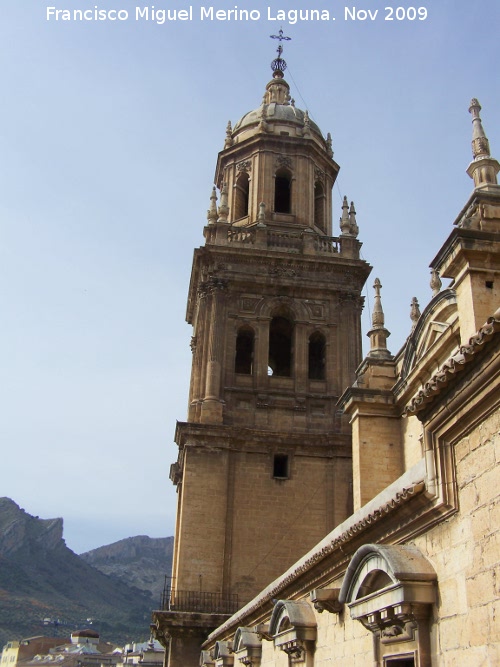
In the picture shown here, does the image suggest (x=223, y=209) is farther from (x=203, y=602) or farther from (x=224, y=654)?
(x=224, y=654)

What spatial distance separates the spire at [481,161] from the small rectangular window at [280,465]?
1474cm

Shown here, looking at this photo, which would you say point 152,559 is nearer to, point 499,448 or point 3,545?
point 3,545

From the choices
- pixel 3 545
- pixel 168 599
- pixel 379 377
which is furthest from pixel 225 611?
pixel 3 545

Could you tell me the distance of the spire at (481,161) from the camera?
1108cm

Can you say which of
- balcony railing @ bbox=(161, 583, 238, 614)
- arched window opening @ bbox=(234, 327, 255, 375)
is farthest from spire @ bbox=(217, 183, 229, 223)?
balcony railing @ bbox=(161, 583, 238, 614)

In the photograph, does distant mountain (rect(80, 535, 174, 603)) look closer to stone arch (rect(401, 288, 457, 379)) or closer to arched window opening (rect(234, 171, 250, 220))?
arched window opening (rect(234, 171, 250, 220))

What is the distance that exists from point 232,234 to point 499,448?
22104mm

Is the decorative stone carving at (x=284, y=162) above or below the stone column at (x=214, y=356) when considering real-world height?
above

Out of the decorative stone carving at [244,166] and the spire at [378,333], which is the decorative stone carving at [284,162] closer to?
the decorative stone carving at [244,166]

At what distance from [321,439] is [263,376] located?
2.84 metres

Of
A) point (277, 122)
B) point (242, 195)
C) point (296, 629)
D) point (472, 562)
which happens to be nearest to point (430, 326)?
point (296, 629)

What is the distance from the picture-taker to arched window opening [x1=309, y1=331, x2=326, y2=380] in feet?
88.6

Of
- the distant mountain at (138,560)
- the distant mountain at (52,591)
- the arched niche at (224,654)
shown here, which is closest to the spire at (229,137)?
the arched niche at (224,654)

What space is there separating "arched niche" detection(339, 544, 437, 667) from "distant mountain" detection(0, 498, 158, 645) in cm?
7864
